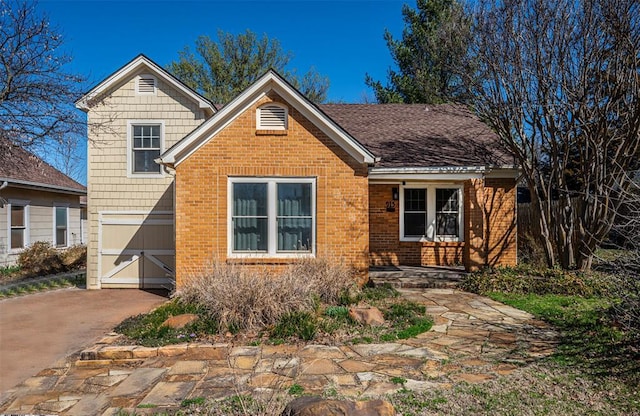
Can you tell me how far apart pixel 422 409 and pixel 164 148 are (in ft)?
32.6

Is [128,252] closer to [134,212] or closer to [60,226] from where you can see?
[134,212]

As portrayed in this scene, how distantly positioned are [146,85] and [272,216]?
18.3 ft

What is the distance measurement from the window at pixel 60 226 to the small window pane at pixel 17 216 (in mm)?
1975

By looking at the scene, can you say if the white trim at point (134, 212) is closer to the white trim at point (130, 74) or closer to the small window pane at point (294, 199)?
the white trim at point (130, 74)

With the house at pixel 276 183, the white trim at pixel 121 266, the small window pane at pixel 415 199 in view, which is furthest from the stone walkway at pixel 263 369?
the small window pane at pixel 415 199

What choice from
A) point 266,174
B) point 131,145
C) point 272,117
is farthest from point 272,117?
point 131,145

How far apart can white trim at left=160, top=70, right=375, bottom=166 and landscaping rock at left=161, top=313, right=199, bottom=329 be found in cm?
385

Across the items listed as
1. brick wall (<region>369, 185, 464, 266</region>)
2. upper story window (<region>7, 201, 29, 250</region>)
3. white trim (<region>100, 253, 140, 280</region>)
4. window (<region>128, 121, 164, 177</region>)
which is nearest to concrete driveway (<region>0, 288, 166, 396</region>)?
white trim (<region>100, 253, 140, 280</region>)

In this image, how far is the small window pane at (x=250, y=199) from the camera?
968 centimetres

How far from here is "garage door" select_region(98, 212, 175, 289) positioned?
11656 millimetres

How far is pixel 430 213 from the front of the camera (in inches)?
510

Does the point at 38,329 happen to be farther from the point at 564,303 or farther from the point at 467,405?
the point at 564,303

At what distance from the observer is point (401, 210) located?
12.9 metres

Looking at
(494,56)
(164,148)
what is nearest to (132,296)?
(164,148)
